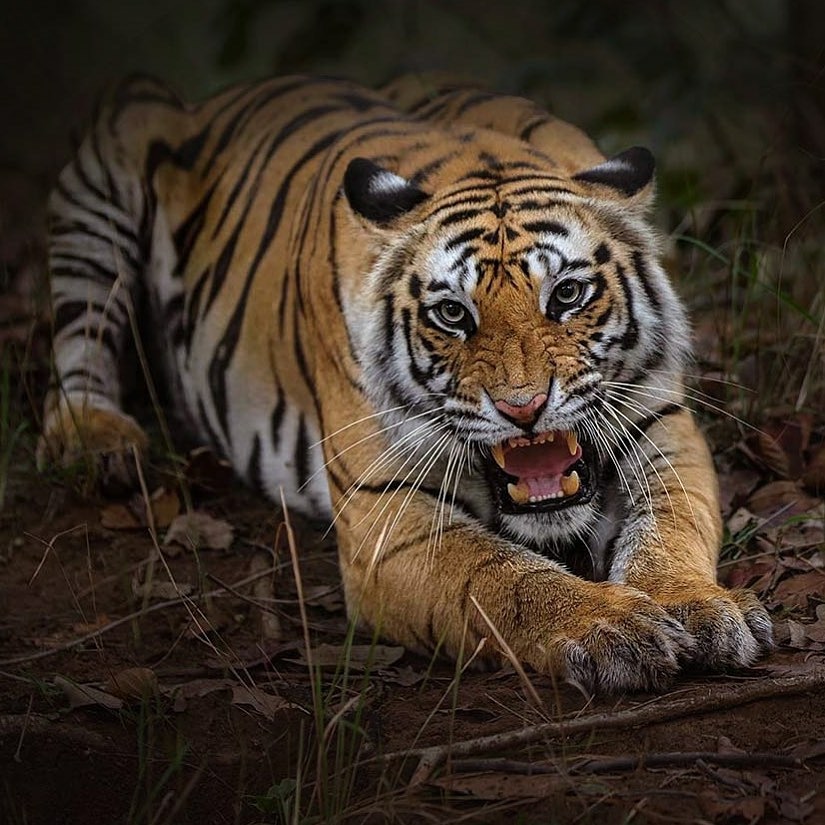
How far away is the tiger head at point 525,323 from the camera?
2.87 meters

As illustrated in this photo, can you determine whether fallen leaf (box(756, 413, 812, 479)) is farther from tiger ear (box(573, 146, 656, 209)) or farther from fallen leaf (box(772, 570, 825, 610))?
tiger ear (box(573, 146, 656, 209))

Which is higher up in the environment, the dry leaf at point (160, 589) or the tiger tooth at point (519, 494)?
the tiger tooth at point (519, 494)

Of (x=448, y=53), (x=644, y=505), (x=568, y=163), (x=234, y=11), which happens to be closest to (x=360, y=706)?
(x=644, y=505)

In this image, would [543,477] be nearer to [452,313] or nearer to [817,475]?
[452,313]

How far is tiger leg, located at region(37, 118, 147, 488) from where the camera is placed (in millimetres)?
4496

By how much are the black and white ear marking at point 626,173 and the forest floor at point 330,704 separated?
0.91m

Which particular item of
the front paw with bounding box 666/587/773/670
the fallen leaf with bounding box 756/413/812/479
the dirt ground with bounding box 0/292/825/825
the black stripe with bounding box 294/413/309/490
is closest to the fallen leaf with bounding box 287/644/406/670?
the dirt ground with bounding box 0/292/825/825

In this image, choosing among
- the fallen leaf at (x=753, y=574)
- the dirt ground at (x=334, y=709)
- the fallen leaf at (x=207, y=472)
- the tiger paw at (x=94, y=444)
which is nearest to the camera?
the dirt ground at (x=334, y=709)

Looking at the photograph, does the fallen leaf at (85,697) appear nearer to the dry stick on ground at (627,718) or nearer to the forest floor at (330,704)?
the forest floor at (330,704)

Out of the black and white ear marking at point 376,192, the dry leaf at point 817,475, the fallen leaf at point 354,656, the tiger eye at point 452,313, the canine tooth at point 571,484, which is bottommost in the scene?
the fallen leaf at point 354,656

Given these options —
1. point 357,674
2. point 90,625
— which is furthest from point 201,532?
point 357,674

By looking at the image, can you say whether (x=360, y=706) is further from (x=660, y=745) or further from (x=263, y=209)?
(x=263, y=209)

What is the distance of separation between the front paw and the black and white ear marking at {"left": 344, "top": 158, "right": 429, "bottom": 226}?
3.79ft

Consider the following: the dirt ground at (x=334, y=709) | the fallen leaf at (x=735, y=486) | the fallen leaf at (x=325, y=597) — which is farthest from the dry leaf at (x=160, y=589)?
the fallen leaf at (x=735, y=486)
